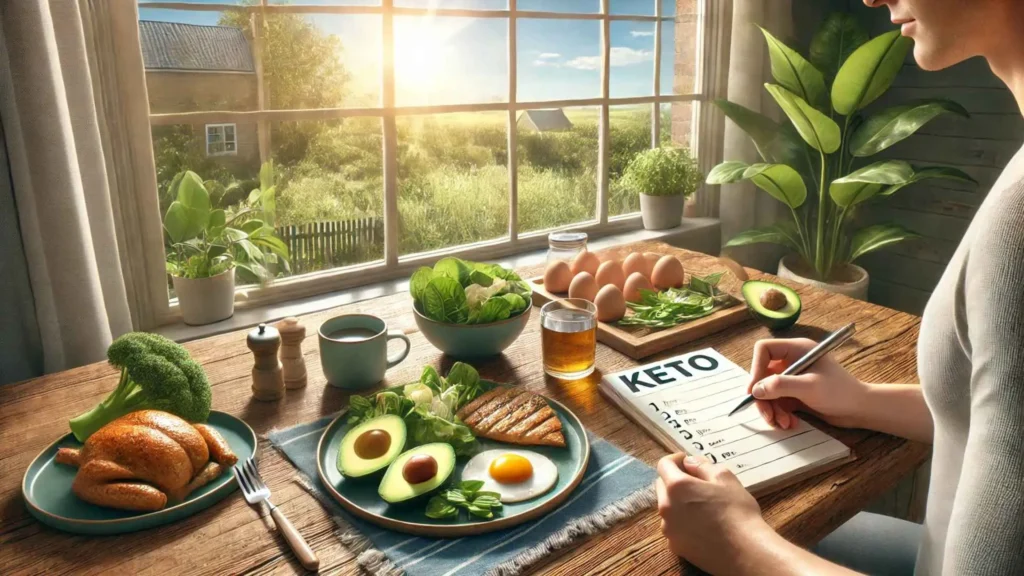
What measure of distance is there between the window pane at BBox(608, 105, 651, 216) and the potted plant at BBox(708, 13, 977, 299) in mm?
374

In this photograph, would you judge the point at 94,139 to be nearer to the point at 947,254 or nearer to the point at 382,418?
the point at 382,418

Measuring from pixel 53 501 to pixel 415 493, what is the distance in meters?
0.41

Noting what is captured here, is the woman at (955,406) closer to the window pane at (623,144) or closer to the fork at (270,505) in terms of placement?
the fork at (270,505)

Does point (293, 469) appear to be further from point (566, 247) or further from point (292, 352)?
point (566, 247)

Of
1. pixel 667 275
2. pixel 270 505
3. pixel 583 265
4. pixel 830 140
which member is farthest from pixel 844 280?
pixel 270 505

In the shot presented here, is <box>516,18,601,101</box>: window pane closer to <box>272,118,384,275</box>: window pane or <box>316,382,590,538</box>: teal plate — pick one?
<box>272,118,384,275</box>: window pane

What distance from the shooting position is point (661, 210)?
285cm

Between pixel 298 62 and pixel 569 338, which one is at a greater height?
pixel 298 62

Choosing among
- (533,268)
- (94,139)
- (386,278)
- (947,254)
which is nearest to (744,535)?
(533,268)

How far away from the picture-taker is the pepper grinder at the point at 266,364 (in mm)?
1021

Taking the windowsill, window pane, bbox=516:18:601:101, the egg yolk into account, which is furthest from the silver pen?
window pane, bbox=516:18:601:101

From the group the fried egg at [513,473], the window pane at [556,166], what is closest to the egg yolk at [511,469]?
the fried egg at [513,473]

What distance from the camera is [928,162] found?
10.3ft

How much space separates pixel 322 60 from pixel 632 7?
1.30m
